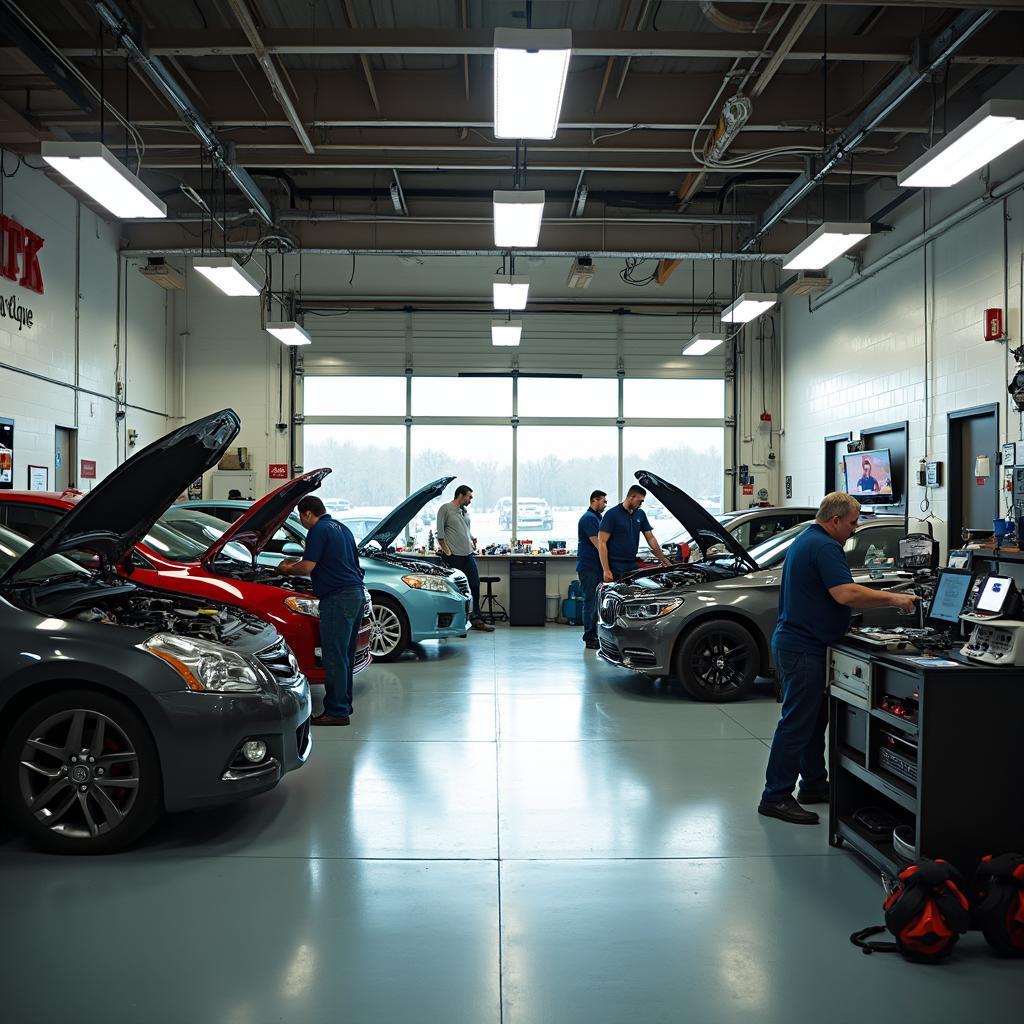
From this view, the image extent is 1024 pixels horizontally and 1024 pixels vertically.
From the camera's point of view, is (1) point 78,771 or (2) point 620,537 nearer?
(1) point 78,771

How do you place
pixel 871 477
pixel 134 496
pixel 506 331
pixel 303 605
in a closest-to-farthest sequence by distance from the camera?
pixel 134 496
pixel 303 605
pixel 871 477
pixel 506 331

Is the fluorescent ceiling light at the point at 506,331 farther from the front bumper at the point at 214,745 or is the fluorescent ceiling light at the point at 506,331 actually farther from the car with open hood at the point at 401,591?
the front bumper at the point at 214,745

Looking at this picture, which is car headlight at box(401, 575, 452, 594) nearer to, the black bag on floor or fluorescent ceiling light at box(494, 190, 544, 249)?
fluorescent ceiling light at box(494, 190, 544, 249)

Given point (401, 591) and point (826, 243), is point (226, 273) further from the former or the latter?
point (826, 243)

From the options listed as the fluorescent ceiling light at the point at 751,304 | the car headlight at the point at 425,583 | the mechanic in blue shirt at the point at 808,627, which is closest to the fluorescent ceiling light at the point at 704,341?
the fluorescent ceiling light at the point at 751,304

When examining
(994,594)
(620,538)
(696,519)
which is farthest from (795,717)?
(620,538)

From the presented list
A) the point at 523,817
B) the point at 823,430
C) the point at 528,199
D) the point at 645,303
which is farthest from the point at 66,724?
the point at 645,303

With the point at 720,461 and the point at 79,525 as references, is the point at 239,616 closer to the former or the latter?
the point at 79,525

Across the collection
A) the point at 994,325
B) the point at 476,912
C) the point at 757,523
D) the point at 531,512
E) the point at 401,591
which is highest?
the point at 994,325

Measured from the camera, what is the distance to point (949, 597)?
13.9 feet

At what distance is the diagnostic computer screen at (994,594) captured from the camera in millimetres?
3701

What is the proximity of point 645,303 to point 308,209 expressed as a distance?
6.15 m

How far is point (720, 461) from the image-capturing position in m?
16.1

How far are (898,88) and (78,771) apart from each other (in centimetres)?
793
